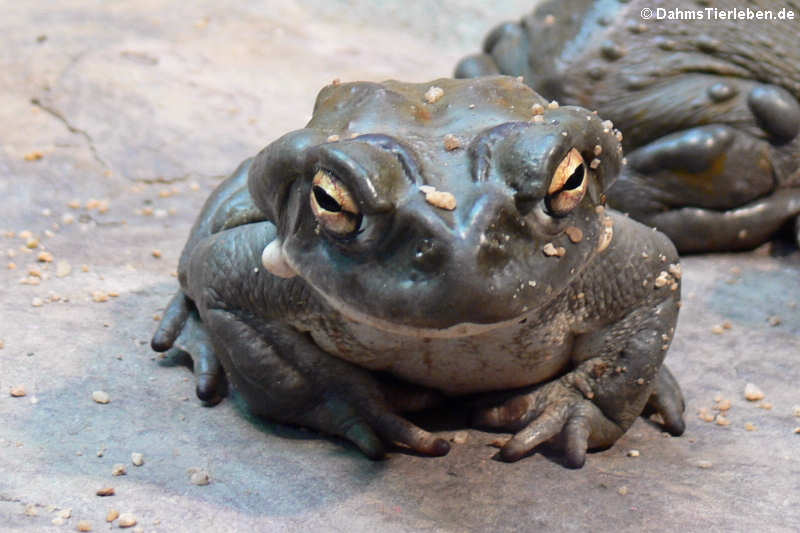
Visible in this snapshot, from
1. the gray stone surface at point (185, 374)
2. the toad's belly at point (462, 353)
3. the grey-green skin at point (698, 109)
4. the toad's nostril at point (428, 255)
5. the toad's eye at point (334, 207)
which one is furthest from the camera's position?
the grey-green skin at point (698, 109)

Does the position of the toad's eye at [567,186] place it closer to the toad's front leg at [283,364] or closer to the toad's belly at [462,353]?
the toad's belly at [462,353]

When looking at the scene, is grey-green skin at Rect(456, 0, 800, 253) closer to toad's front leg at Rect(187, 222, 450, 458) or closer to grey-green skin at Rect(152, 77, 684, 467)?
grey-green skin at Rect(152, 77, 684, 467)

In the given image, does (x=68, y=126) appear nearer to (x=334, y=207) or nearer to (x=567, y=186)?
(x=334, y=207)

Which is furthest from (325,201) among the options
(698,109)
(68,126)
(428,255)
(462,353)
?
(68,126)

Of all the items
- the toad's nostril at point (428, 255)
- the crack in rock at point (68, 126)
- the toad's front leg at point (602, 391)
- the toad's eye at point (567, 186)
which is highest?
the toad's eye at point (567, 186)

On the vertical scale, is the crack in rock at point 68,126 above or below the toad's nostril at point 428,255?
below

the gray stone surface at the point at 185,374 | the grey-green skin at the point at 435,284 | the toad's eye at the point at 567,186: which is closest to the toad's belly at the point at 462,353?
the grey-green skin at the point at 435,284

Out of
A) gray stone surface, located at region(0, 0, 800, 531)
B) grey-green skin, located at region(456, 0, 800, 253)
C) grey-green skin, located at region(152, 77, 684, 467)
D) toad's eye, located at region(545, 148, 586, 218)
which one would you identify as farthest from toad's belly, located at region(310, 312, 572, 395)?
grey-green skin, located at region(456, 0, 800, 253)

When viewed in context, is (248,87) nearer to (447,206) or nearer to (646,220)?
(646,220)
